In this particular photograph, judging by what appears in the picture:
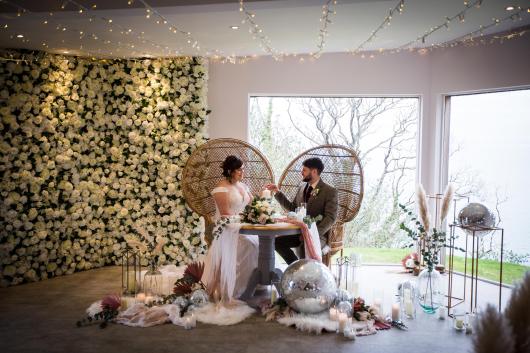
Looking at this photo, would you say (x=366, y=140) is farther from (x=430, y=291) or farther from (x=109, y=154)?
(x=109, y=154)

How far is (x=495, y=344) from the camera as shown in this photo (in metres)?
0.71

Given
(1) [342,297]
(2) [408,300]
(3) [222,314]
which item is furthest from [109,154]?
(2) [408,300]

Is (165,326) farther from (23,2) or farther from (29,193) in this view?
(23,2)

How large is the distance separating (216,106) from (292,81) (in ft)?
3.50

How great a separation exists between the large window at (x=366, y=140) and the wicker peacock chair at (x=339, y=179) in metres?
1.15

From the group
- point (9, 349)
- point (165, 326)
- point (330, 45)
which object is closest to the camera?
point (9, 349)

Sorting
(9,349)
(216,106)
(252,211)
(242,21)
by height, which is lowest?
(9,349)

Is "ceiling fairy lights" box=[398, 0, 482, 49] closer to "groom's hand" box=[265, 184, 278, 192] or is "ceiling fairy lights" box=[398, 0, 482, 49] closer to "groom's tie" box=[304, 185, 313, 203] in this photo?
"groom's tie" box=[304, 185, 313, 203]

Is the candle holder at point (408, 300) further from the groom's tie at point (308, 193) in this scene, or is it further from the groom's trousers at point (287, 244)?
the groom's tie at point (308, 193)

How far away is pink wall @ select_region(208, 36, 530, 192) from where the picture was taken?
622 centimetres

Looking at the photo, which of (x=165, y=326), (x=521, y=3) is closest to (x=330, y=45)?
(x=521, y=3)

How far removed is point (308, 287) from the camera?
4230 mm

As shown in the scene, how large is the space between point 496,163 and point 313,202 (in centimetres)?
232

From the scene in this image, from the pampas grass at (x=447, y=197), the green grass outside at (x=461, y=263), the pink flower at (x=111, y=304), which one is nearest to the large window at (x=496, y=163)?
the green grass outside at (x=461, y=263)
